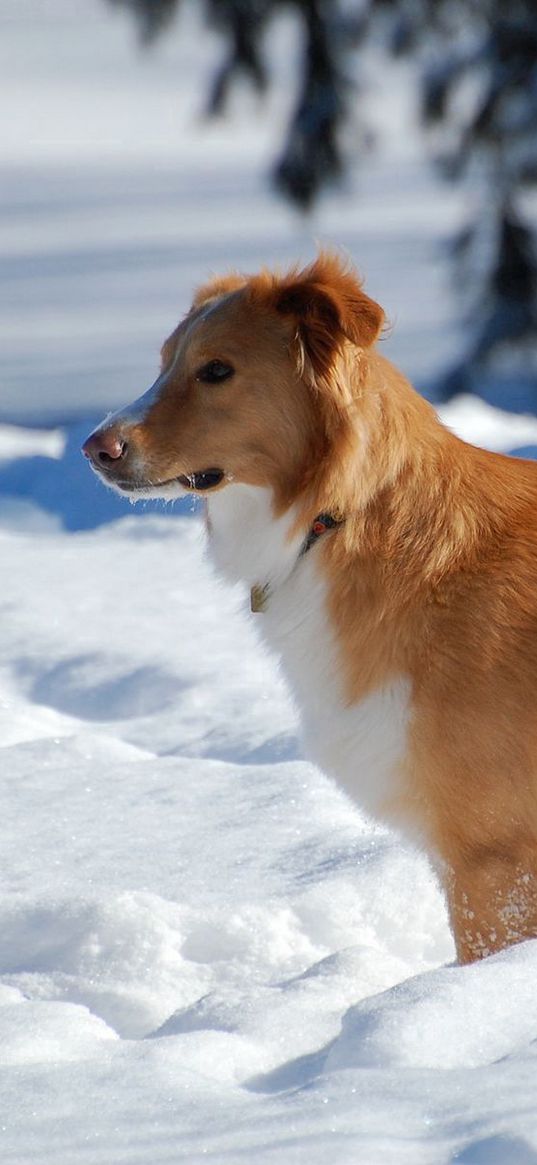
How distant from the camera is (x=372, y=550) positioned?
2861 mm

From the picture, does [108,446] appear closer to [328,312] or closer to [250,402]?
[250,402]

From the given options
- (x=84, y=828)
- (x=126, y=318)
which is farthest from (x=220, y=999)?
(x=126, y=318)

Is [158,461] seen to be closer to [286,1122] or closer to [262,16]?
[286,1122]

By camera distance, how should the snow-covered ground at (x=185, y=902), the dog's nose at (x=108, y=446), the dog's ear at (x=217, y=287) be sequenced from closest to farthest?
the snow-covered ground at (x=185, y=902)
the dog's nose at (x=108, y=446)
the dog's ear at (x=217, y=287)

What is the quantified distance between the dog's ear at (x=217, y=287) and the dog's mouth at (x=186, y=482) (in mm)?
444

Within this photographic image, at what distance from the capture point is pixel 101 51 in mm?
18359

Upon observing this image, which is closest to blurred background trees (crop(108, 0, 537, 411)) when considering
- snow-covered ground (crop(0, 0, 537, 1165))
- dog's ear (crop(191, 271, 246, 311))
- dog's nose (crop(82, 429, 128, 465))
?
snow-covered ground (crop(0, 0, 537, 1165))

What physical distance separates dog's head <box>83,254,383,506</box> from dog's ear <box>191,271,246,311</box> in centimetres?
22

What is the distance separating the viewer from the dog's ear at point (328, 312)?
9.21 feet

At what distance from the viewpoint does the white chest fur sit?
2.78m

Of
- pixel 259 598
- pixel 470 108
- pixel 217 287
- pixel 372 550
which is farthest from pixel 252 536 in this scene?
pixel 470 108

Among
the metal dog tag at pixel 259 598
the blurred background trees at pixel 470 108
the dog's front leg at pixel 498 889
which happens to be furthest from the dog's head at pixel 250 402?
the blurred background trees at pixel 470 108

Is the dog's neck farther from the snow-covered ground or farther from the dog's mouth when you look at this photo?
the snow-covered ground

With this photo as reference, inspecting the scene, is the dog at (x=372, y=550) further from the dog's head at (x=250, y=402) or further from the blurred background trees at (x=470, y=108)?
the blurred background trees at (x=470, y=108)
